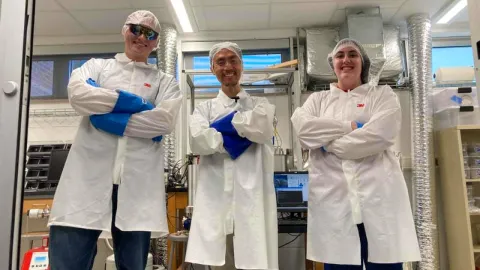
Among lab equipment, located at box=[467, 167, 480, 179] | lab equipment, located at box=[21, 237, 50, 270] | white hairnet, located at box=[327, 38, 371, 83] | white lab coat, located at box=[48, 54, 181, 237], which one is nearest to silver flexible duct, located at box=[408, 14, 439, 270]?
lab equipment, located at box=[467, 167, 480, 179]

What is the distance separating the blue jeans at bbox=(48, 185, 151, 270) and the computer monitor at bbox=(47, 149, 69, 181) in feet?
6.56

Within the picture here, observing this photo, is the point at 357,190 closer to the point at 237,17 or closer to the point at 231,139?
the point at 231,139

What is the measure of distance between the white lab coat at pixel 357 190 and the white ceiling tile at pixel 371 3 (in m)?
2.02

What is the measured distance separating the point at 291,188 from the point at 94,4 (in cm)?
251

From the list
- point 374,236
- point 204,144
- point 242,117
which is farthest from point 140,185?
point 374,236

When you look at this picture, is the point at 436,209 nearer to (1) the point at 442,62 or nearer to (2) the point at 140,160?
(1) the point at 442,62

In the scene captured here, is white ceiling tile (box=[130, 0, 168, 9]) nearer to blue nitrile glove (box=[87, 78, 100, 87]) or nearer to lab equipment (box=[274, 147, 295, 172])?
lab equipment (box=[274, 147, 295, 172])

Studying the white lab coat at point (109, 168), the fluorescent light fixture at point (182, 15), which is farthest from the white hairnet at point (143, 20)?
the fluorescent light fixture at point (182, 15)

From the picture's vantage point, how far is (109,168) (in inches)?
53.8

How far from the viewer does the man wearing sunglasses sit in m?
1.29

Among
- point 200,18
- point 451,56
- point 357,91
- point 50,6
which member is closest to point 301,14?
point 200,18

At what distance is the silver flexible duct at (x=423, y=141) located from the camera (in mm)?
3115

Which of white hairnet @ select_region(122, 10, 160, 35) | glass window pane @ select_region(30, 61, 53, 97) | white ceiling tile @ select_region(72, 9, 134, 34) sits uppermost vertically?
white ceiling tile @ select_region(72, 9, 134, 34)

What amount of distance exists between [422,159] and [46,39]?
4.23 m
